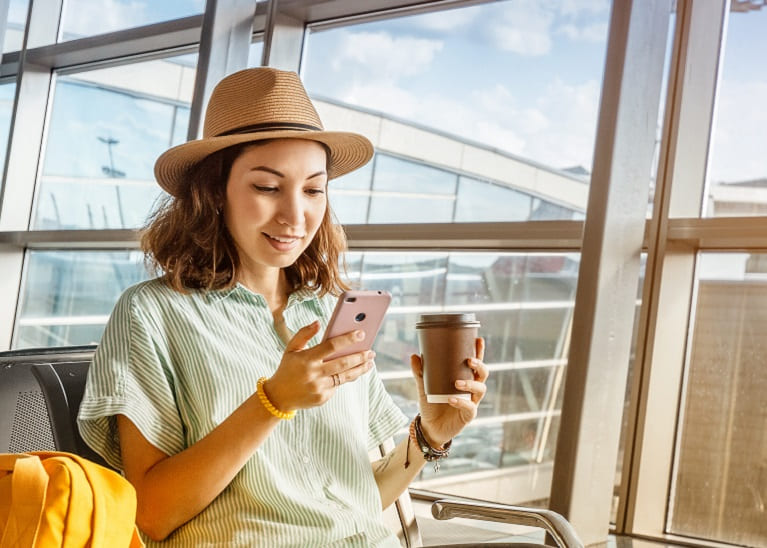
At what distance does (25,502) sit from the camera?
1.04m

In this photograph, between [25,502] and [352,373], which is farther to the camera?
[352,373]

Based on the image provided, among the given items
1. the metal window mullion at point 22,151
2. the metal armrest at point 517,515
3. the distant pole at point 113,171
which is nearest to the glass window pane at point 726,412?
the metal armrest at point 517,515

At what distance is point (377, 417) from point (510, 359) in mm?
1218

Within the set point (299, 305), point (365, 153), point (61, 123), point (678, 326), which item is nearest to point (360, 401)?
point (299, 305)

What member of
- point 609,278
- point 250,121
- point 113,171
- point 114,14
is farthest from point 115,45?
point 250,121

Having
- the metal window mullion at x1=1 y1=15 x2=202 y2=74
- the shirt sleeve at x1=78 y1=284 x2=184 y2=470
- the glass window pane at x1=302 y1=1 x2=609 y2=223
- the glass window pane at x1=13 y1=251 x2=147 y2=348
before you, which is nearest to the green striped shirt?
the shirt sleeve at x1=78 y1=284 x2=184 y2=470

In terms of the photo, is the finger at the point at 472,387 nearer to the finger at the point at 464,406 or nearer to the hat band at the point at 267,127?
the finger at the point at 464,406

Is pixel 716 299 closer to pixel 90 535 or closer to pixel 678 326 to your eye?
pixel 678 326

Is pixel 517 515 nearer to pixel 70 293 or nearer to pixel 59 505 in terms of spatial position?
pixel 59 505

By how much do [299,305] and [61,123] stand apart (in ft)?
12.7

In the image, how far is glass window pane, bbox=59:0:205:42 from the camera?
14.9 ft

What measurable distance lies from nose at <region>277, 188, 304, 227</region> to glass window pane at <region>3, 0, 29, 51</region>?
13.6ft

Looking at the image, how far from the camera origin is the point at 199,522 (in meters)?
1.43

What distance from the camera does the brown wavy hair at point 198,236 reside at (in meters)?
1.60
